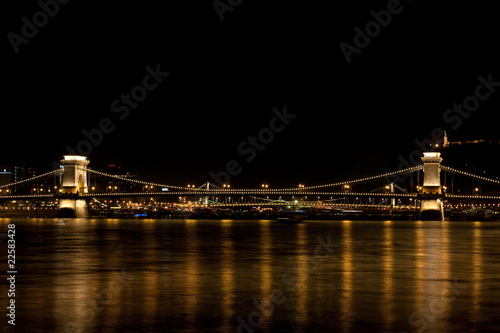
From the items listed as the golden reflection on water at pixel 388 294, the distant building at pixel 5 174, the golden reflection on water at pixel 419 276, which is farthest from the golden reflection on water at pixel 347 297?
the distant building at pixel 5 174

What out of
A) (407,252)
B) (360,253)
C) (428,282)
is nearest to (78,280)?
(428,282)

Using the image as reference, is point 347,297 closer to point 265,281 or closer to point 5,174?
point 265,281

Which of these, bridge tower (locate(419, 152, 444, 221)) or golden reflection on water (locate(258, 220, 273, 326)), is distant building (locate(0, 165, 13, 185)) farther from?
golden reflection on water (locate(258, 220, 273, 326))

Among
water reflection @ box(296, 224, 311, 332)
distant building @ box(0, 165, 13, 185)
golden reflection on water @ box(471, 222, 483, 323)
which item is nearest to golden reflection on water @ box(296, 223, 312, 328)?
water reflection @ box(296, 224, 311, 332)

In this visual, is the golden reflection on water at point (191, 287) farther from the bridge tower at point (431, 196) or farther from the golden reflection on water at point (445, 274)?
the bridge tower at point (431, 196)

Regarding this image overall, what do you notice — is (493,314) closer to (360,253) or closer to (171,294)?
(171,294)

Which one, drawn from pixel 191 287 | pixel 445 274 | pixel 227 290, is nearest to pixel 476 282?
pixel 445 274
